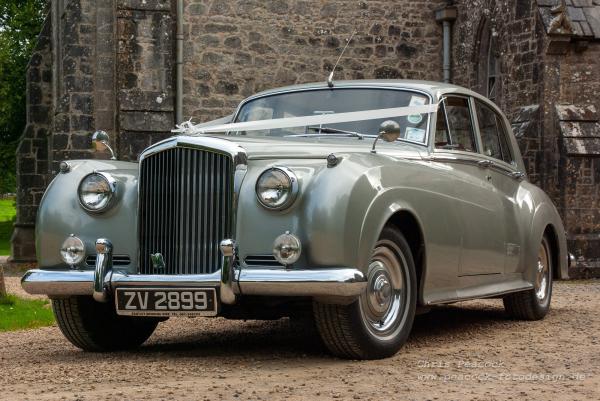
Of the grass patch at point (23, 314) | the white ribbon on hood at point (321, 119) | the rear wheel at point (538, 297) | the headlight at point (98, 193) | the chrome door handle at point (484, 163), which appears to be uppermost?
the white ribbon on hood at point (321, 119)

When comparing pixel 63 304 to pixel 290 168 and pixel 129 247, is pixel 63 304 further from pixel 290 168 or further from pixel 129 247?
pixel 290 168

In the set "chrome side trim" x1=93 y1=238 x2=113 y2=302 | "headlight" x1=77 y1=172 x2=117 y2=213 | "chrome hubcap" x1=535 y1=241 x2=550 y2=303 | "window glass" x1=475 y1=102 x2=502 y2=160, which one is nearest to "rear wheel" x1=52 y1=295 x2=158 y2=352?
"chrome side trim" x1=93 y1=238 x2=113 y2=302

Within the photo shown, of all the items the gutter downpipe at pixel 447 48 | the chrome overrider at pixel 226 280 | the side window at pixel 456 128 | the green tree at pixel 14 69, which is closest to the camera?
the chrome overrider at pixel 226 280

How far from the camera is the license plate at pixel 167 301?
4344 millimetres

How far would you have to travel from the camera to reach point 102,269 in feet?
15.2

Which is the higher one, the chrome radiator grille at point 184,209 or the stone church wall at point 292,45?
the stone church wall at point 292,45

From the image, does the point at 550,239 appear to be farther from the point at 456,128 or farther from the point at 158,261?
the point at 158,261

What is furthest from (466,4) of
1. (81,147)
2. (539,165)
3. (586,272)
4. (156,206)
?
(156,206)

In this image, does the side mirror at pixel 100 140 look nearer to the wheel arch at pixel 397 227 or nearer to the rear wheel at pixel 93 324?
the rear wheel at pixel 93 324

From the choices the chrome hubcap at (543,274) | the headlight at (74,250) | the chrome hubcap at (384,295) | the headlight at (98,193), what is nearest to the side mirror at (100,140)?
the headlight at (98,193)

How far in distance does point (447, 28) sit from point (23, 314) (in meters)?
11.0

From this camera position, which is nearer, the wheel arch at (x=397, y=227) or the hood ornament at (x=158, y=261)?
the wheel arch at (x=397, y=227)

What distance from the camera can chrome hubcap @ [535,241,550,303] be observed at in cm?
695

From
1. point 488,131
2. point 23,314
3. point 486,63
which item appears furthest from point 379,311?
point 486,63
